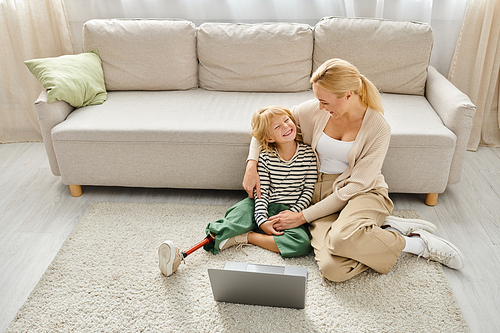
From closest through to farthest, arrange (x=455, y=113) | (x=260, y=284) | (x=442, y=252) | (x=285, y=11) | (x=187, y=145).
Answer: (x=260, y=284) < (x=442, y=252) < (x=455, y=113) < (x=187, y=145) < (x=285, y=11)

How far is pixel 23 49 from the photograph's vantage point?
271 centimetres

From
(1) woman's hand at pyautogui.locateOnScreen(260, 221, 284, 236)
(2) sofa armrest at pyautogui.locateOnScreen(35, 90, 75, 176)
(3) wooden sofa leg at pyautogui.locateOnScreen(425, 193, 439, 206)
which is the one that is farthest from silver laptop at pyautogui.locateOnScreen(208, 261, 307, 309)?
(2) sofa armrest at pyautogui.locateOnScreen(35, 90, 75, 176)

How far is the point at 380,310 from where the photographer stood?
1534mm

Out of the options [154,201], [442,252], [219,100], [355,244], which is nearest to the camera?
[355,244]

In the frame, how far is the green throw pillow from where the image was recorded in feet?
7.16

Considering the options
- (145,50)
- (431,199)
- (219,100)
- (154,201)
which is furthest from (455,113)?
(145,50)

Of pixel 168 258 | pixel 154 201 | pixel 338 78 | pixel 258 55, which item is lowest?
pixel 154 201

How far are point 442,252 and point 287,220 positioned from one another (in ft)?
2.16

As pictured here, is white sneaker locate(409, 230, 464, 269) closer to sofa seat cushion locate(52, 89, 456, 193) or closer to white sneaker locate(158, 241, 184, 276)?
sofa seat cushion locate(52, 89, 456, 193)

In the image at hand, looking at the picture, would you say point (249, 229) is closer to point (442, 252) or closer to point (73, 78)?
point (442, 252)

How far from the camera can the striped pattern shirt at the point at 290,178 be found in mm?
1885

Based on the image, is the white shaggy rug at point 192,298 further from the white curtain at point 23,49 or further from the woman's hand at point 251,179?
the white curtain at point 23,49

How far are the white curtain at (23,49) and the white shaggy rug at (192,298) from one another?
1382 millimetres

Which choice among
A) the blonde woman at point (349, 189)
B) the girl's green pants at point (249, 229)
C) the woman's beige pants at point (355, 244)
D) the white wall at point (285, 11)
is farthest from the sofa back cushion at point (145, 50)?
the woman's beige pants at point (355, 244)
